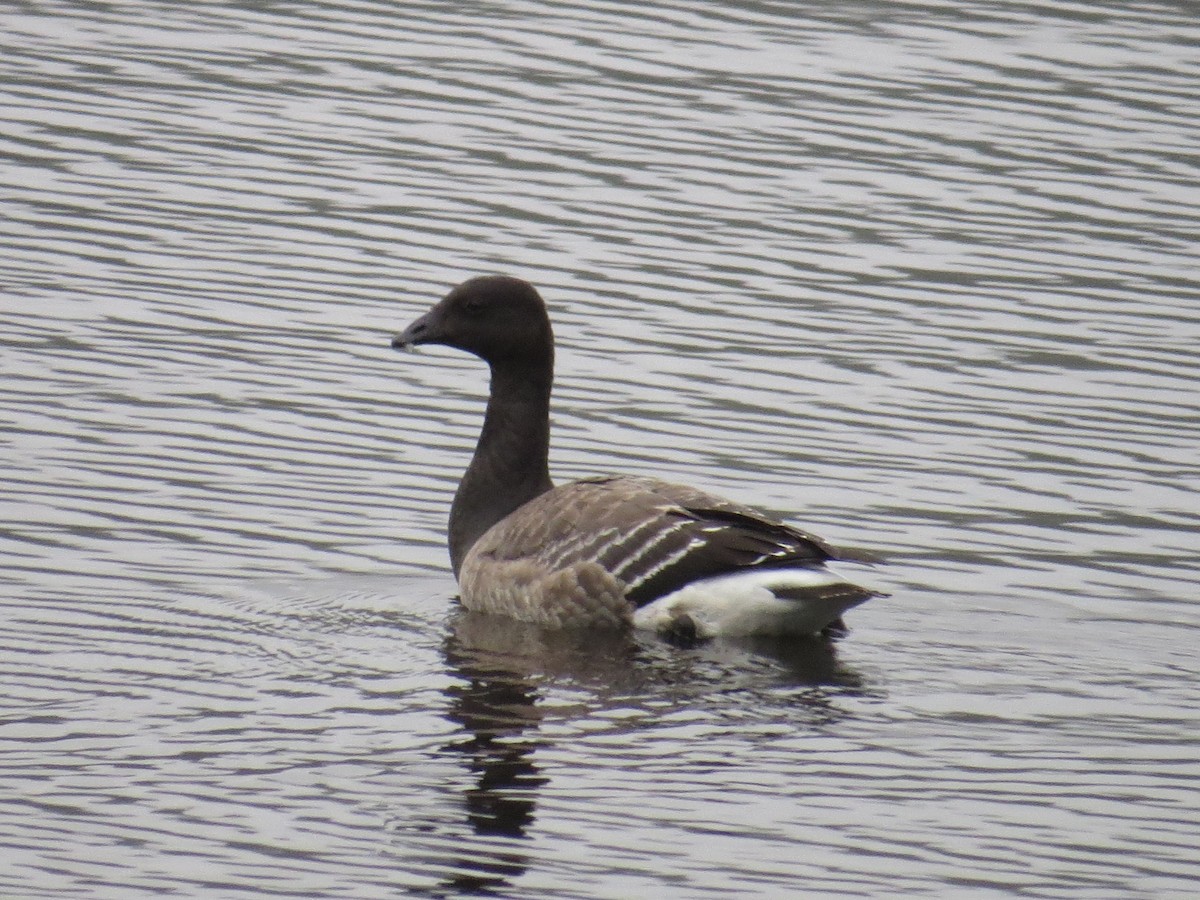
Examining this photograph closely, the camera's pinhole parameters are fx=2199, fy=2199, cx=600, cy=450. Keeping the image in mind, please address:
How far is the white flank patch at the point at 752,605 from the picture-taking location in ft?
36.1

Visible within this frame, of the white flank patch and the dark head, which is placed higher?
the dark head

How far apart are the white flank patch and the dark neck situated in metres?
1.66

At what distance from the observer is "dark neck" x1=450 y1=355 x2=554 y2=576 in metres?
12.7

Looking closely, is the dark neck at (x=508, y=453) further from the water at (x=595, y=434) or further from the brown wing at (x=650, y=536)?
the brown wing at (x=650, y=536)

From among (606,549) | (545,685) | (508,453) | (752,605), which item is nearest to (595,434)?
(508,453)

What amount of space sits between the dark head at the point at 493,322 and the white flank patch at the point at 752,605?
87.7 inches

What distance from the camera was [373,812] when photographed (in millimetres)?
8422

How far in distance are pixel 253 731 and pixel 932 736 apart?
296cm

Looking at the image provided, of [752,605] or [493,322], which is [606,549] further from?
[493,322]

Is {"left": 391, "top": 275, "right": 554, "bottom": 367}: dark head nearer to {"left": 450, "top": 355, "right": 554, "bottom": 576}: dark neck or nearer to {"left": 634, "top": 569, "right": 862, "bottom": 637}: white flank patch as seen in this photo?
{"left": 450, "top": 355, "right": 554, "bottom": 576}: dark neck

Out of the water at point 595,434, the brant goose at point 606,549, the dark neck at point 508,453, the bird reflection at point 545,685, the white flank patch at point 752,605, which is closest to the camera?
the water at point 595,434

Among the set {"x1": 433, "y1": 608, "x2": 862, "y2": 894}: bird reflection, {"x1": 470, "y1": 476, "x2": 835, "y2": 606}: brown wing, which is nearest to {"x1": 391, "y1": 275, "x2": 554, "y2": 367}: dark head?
{"x1": 470, "y1": 476, "x2": 835, "y2": 606}: brown wing

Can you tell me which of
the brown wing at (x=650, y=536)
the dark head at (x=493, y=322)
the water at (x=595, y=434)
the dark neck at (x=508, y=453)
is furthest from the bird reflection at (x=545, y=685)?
the dark head at (x=493, y=322)

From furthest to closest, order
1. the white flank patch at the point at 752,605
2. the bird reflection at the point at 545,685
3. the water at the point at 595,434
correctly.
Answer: the white flank patch at the point at 752,605 < the bird reflection at the point at 545,685 < the water at the point at 595,434
